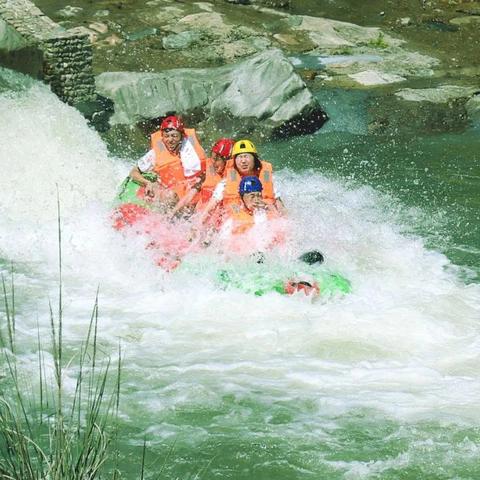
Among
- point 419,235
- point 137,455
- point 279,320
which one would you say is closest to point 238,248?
point 279,320

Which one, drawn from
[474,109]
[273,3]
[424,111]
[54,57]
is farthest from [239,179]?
[273,3]

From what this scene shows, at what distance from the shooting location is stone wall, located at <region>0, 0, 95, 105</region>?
435 inches

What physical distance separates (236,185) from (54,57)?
4340 mm

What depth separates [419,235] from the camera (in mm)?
8688

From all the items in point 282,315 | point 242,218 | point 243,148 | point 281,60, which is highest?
point 243,148

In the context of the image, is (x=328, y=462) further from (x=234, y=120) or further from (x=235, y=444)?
(x=234, y=120)

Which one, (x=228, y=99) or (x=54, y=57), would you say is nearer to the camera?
(x=54, y=57)

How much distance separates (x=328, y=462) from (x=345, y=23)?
468 inches

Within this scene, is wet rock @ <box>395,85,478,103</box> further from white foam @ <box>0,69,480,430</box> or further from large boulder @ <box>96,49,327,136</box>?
white foam @ <box>0,69,480,430</box>

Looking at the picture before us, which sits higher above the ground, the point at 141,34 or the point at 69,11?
the point at 69,11

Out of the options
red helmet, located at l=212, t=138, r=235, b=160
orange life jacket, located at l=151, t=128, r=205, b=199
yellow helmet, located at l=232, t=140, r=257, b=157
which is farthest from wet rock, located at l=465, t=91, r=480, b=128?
yellow helmet, located at l=232, t=140, r=257, b=157

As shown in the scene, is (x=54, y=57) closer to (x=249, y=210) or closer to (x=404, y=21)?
(x=249, y=210)

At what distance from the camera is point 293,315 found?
261 inches

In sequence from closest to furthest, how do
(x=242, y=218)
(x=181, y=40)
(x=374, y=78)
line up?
(x=242, y=218), (x=374, y=78), (x=181, y=40)
